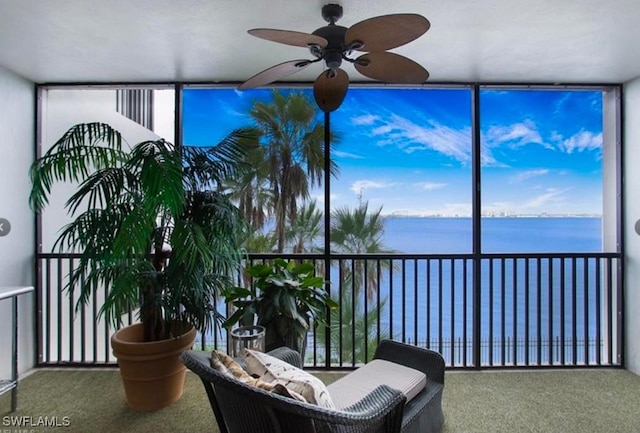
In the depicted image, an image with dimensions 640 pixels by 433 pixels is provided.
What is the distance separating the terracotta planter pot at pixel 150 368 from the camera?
85.7 inches

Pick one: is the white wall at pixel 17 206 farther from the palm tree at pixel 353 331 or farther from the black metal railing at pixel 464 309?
the palm tree at pixel 353 331

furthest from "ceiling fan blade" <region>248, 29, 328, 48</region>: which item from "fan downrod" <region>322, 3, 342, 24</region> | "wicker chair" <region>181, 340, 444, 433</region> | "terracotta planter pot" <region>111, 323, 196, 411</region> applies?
"terracotta planter pot" <region>111, 323, 196, 411</region>

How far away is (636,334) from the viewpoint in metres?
2.86

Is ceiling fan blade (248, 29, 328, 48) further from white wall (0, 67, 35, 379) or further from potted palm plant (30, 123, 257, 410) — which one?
white wall (0, 67, 35, 379)

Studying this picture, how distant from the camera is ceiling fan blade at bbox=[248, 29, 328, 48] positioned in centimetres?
138

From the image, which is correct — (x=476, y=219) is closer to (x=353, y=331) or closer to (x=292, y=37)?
(x=353, y=331)

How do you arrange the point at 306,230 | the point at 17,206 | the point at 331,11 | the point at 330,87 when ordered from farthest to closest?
the point at 306,230, the point at 17,206, the point at 331,11, the point at 330,87

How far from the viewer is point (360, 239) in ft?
10.5

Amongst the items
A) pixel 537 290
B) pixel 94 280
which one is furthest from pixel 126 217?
pixel 537 290

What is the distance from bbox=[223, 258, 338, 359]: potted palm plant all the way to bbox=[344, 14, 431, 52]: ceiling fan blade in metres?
1.58

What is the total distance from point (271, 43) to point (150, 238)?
5.33 feet

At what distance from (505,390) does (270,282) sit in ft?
6.73

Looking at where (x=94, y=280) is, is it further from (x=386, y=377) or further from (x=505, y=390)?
(x=505, y=390)

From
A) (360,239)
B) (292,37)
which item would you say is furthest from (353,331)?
(292,37)
